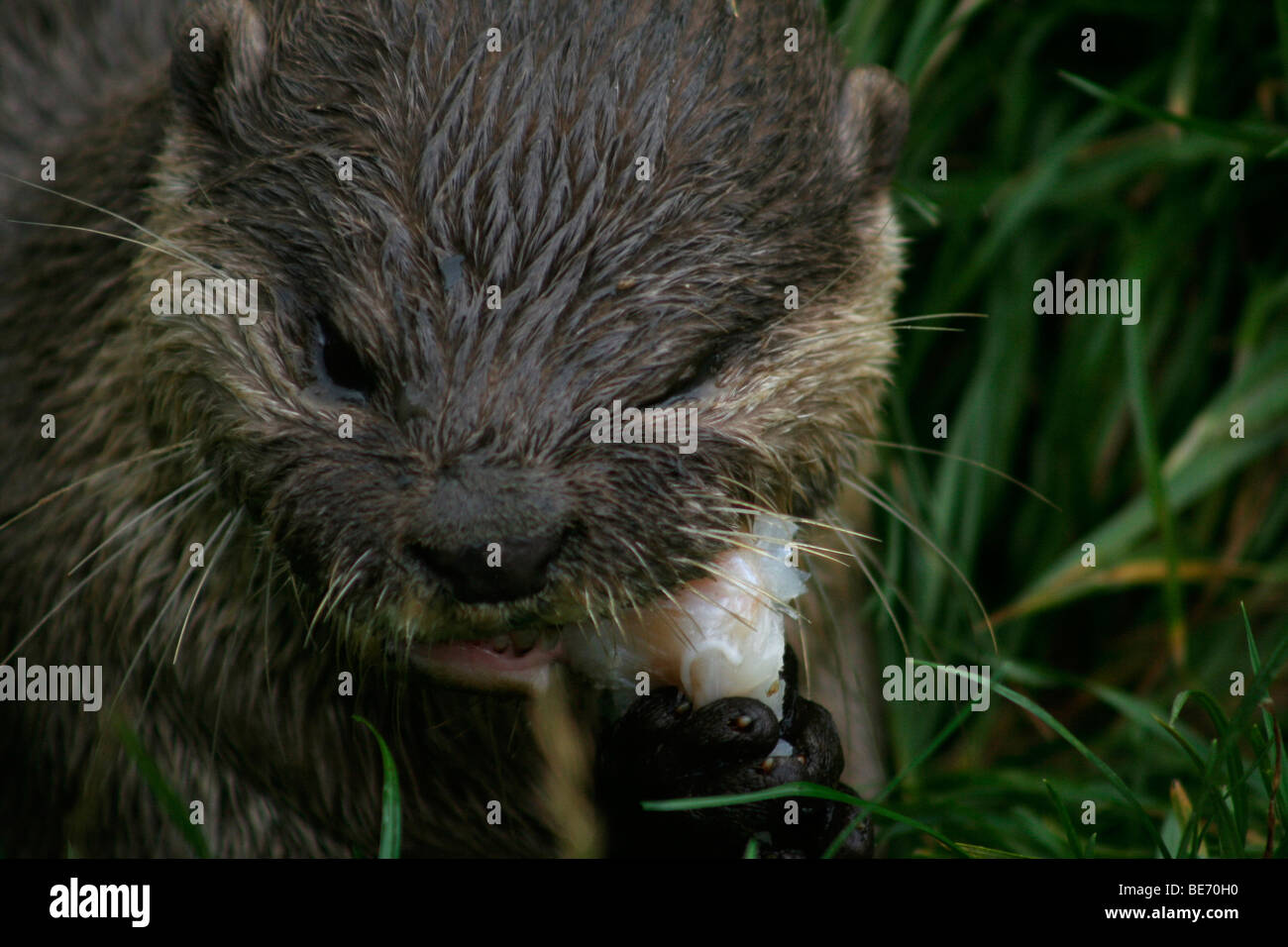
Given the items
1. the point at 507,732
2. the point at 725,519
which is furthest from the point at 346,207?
the point at 507,732

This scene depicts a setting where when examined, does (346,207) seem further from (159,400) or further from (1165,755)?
(1165,755)

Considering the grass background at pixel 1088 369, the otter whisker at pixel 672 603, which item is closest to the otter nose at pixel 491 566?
the otter whisker at pixel 672 603

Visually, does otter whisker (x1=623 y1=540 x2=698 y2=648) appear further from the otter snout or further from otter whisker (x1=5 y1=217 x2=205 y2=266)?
otter whisker (x1=5 y1=217 x2=205 y2=266)

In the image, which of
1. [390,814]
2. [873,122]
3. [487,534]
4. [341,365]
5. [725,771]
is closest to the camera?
[487,534]

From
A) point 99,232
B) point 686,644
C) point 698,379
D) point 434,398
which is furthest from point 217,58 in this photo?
point 686,644

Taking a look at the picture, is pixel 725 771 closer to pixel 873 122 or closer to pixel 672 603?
pixel 672 603

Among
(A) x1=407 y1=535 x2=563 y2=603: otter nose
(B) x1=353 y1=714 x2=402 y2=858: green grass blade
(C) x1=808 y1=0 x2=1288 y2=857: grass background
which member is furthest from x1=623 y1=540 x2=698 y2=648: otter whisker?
(C) x1=808 y1=0 x2=1288 y2=857: grass background

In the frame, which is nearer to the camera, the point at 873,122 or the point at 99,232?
the point at 99,232
